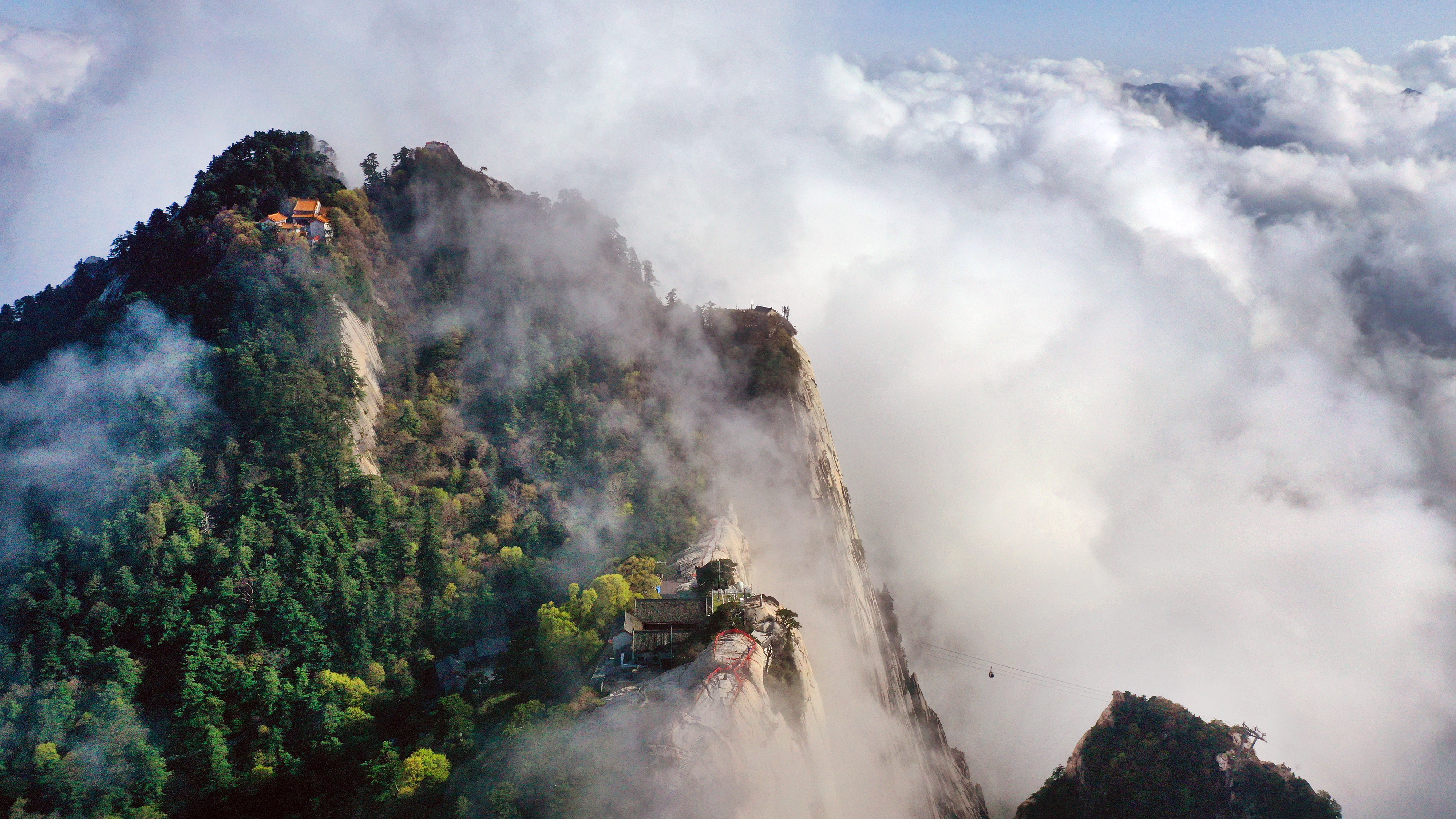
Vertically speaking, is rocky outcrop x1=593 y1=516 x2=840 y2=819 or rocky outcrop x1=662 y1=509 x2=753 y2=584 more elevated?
rocky outcrop x1=662 y1=509 x2=753 y2=584

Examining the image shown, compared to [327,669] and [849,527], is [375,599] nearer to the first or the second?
[327,669]

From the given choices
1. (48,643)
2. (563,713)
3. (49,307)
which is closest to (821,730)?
(563,713)

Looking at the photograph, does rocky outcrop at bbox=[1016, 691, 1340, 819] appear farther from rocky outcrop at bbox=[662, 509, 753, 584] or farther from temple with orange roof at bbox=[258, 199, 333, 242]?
temple with orange roof at bbox=[258, 199, 333, 242]

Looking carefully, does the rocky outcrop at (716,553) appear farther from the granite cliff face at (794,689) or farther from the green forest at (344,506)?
the green forest at (344,506)

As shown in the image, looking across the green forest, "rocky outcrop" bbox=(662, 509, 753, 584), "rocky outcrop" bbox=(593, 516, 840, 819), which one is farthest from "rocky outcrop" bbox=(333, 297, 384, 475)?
"rocky outcrop" bbox=(593, 516, 840, 819)

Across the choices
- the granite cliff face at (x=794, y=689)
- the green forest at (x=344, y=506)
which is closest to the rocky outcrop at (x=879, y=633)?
the granite cliff face at (x=794, y=689)

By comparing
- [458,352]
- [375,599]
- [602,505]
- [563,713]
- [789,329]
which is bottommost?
[563,713]
